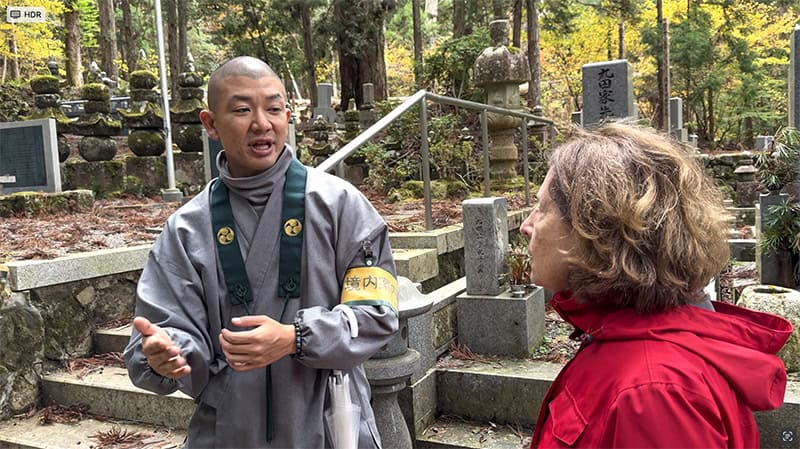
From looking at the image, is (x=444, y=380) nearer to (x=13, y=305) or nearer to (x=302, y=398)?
(x=302, y=398)

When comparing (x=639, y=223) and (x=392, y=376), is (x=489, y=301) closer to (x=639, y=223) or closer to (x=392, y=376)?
(x=392, y=376)

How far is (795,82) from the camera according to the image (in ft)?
17.0

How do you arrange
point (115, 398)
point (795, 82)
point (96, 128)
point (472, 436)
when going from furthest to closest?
point (96, 128) → point (795, 82) → point (115, 398) → point (472, 436)

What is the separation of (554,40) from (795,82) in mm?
18144

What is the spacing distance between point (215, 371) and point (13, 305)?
2.81 metres

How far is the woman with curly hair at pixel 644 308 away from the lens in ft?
2.94

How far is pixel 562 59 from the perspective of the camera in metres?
23.8

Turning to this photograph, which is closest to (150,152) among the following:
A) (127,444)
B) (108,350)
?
(108,350)

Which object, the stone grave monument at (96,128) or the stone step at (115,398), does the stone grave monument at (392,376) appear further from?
the stone grave monument at (96,128)

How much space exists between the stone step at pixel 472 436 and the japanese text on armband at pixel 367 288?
191 centimetres

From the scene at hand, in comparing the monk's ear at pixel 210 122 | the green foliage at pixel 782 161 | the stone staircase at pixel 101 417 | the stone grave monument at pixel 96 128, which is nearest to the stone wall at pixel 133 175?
the stone grave monument at pixel 96 128

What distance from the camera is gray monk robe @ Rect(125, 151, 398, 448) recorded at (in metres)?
1.52

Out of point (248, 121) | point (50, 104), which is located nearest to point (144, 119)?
point (50, 104)

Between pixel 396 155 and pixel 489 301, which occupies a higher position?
pixel 396 155
